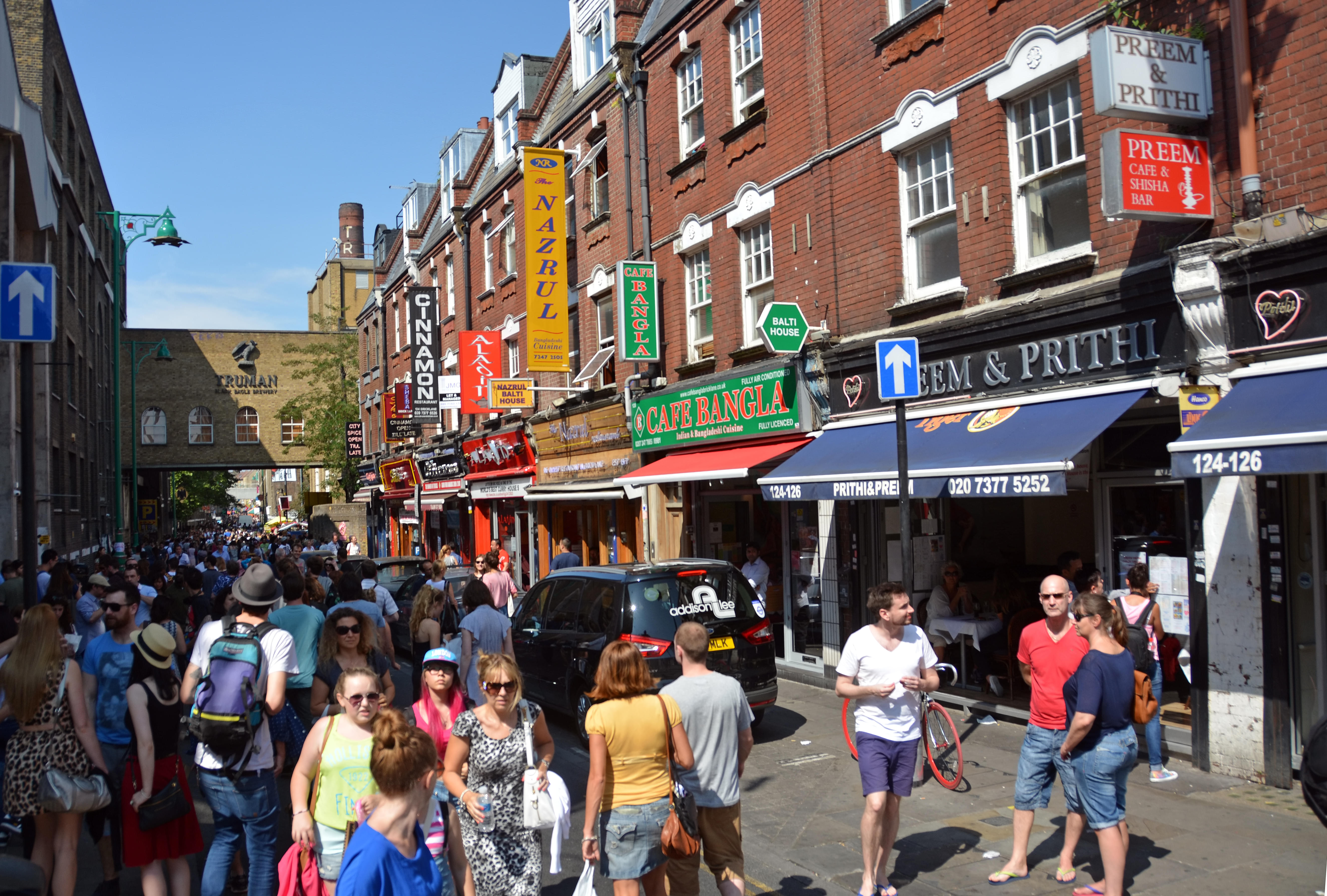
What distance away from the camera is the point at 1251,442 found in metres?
6.99

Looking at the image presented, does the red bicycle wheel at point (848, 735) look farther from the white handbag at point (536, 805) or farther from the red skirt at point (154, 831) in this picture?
the red skirt at point (154, 831)

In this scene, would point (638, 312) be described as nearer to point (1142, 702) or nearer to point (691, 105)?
point (691, 105)

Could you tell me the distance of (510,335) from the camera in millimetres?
24859

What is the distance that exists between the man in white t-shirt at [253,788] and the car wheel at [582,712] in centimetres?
447

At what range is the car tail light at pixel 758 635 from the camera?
9828mm

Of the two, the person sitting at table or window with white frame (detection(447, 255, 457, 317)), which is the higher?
window with white frame (detection(447, 255, 457, 317))

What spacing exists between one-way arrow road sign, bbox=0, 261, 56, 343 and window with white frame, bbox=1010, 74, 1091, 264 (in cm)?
913

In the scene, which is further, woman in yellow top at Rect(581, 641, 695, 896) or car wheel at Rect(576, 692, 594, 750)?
car wheel at Rect(576, 692, 594, 750)

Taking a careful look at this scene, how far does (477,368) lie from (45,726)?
19.8 metres

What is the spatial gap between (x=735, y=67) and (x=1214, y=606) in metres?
10.9

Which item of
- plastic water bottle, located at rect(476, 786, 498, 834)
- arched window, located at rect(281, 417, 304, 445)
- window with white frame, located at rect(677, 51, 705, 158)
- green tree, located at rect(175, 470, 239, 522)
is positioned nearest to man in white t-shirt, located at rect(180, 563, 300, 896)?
plastic water bottle, located at rect(476, 786, 498, 834)

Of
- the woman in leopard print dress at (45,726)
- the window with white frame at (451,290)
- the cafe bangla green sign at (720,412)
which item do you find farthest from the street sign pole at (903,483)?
the window with white frame at (451,290)

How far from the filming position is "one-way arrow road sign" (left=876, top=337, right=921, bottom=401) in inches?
349

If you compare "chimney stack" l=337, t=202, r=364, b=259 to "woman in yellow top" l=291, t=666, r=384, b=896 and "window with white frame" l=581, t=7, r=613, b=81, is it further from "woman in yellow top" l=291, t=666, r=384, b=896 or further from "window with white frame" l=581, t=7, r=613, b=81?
"woman in yellow top" l=291, t=666, r=384, b=896
